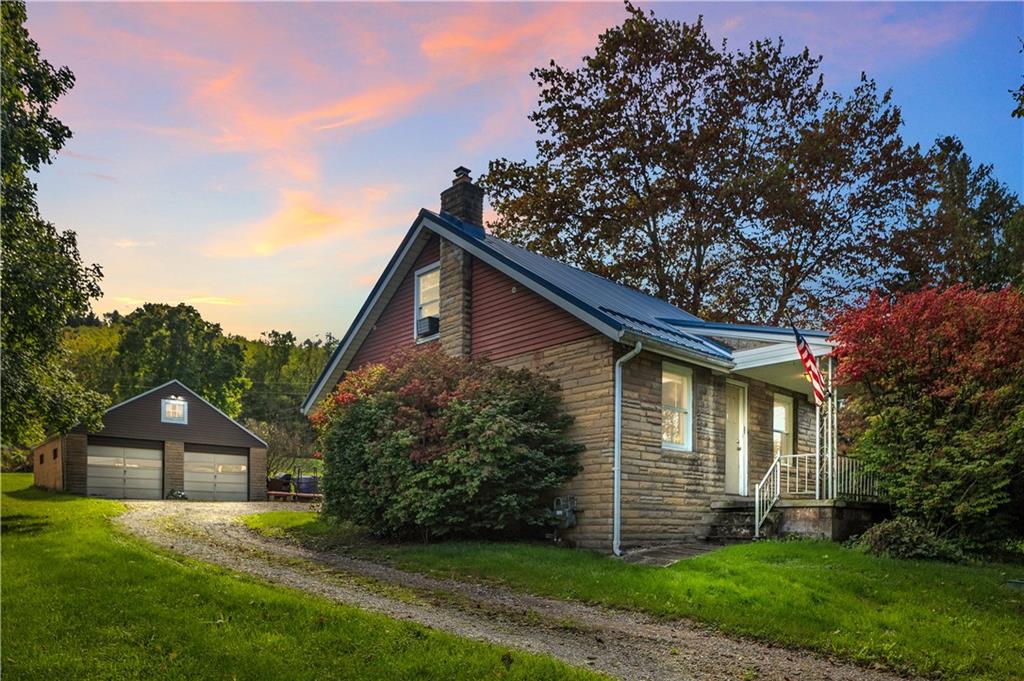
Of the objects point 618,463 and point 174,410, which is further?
point 174,410

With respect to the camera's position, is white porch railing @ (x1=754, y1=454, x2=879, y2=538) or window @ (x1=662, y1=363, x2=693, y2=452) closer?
white porch railing @ (x1=754, y1=454, x2=879, y2=538)

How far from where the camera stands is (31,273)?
16344mm

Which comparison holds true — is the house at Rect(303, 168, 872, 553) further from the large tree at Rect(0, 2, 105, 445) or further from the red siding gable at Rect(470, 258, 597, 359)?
the large tree at Rect(0, 2, 105, 445)

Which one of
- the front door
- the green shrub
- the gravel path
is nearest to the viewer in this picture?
the gravel path

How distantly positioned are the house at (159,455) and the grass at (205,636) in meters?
25.0

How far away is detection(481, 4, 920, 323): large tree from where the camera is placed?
28594mm

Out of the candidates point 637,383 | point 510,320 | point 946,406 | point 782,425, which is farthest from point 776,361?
point 510,320

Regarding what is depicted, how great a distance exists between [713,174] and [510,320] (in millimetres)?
15753

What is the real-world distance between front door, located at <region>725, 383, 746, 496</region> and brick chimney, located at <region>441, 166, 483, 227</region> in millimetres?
7188

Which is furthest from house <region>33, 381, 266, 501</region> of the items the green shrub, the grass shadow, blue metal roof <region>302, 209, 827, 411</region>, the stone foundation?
the green shrub

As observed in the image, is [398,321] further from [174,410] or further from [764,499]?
[174,410]

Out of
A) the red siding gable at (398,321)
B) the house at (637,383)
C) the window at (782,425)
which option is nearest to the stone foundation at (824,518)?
the house at (637,383)

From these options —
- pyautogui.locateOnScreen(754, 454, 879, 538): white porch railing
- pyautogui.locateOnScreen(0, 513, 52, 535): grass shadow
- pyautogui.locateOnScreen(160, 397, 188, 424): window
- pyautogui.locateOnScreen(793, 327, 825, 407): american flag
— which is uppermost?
pyautogui.locateOnScreen(793, 327, 825, 407): american flag

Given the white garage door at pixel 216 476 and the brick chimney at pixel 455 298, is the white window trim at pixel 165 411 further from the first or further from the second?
the brick chimney at pixel 455 298
